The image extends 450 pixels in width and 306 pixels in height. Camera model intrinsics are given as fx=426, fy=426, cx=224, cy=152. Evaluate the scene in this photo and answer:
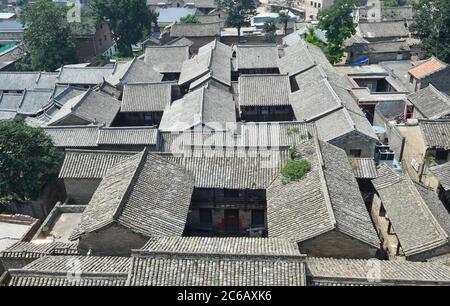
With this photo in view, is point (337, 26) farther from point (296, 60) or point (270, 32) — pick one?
point (270, 32)

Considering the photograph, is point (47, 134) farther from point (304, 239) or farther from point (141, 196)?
point (304, 239)

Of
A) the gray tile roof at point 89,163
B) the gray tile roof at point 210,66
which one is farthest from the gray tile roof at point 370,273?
the gray tile roof at point 210,66

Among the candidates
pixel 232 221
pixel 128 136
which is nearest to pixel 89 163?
pixel 128 136

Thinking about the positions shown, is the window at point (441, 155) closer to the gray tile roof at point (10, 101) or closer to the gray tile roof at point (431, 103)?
the gray tile roof at point (431, 103)

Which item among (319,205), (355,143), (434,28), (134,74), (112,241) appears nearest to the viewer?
(112,241)

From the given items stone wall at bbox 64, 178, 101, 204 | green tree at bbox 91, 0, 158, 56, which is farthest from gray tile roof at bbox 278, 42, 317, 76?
green tree at bbox 91, 0, 158, 56

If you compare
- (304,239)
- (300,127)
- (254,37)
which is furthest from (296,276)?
(254,37)

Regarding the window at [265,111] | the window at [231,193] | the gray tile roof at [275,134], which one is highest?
the gray tile roof at [275,134]

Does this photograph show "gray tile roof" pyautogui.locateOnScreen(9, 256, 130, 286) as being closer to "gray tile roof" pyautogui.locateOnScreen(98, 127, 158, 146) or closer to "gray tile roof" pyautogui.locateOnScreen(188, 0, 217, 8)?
"gray tile roof" pyautogui.locateOnScreen(98, 127, 158, 146)
